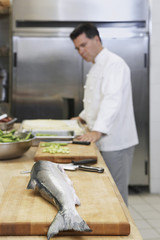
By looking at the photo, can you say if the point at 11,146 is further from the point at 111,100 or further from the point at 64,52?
the point at 64,52

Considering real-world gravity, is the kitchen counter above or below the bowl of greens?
below

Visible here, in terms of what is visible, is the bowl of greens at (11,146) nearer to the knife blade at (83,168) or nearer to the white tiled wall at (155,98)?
the knife blade at (83,168)

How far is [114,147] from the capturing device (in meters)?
2.74

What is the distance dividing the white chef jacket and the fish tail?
169cm

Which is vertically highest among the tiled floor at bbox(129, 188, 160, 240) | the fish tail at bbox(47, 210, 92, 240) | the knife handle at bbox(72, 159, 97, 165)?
the fish tail at bbox(47, 210, 92, 240)

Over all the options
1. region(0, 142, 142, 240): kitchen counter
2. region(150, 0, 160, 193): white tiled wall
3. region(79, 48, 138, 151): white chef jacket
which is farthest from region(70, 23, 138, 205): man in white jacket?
region(150, 0, 160, 193): white tiled wall

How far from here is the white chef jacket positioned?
8.39ft

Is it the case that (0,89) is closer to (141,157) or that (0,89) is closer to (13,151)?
(141,157)

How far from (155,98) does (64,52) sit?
1.22m

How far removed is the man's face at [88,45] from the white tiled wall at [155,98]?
141 cm

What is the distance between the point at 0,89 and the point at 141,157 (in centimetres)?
201

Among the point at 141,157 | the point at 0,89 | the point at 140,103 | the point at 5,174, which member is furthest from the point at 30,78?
the point at 5,174

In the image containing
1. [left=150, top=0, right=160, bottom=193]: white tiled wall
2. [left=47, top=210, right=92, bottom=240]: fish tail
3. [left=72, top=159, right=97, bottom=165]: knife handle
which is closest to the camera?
[left=47, top=210, right=92, bottom=240]: fish tail

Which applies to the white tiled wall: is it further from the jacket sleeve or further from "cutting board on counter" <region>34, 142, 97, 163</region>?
"cutting board on counter" <region>34, 142, 97, 163</region>
